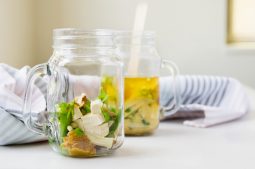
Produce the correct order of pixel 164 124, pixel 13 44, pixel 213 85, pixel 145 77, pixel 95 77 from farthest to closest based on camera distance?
pixel 13 44
pixel 213 85
pixel 164 124
pixel 145 77
pixel 95 77

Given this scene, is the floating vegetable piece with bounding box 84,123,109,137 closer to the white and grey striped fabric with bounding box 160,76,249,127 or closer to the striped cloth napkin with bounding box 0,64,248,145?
the striped cloth napkin with bounding box 0,64,248,145

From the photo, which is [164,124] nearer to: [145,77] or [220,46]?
[145,77]

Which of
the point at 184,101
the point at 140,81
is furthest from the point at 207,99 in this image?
the point at 140,81

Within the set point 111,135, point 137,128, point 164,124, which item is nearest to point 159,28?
point 164,124

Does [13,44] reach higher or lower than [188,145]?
higher

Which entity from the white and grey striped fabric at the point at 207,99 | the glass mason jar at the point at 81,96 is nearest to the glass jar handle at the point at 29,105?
the glass mason jar at the point at 81,96

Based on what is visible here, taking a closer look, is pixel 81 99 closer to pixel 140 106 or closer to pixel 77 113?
pixel 77 113
